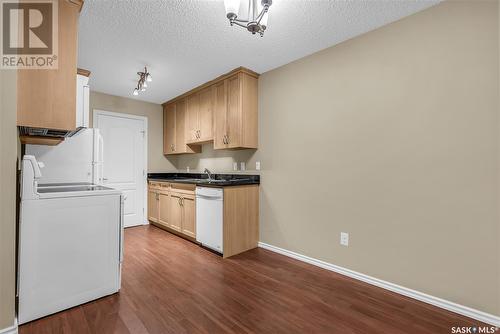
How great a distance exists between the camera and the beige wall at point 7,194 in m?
1.52

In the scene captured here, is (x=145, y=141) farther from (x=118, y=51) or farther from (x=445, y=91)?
(x=445, y=91)

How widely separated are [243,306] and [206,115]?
114 inches

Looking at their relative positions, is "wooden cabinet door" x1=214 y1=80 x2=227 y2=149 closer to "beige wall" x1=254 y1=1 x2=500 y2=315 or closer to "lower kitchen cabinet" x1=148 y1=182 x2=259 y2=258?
"lower kitchen cabinet" x1=148 y1=182 x2=259 y2=258

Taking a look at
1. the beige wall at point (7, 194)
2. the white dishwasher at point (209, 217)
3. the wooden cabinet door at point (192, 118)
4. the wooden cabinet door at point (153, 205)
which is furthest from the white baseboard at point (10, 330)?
the wooden cabinet door at point (192, 118)

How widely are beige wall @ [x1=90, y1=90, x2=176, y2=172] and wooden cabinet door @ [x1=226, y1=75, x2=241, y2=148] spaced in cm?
220

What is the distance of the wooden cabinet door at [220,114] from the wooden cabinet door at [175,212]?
1067mm

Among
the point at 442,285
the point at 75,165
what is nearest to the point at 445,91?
the point at 442,285

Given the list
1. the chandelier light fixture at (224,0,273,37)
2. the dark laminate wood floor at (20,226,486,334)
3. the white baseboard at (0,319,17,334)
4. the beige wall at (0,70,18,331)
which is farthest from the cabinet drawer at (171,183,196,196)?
the chandelier light fixture at (224,0,273,37)

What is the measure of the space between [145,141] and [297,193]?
3.36 metres

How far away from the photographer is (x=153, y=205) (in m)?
4.51

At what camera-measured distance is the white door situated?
4.27 metres

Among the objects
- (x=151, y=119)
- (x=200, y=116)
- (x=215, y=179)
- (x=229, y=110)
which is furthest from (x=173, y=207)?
(x=151, y=119)

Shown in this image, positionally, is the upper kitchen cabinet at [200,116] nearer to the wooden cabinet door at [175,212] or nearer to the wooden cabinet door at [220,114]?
the wooden cabinet door at [220,114]

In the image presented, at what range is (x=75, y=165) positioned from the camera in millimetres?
2908
